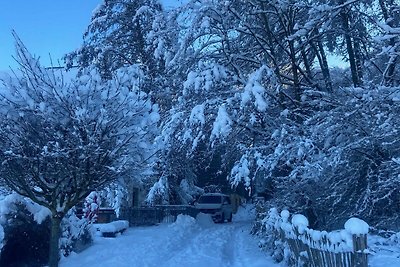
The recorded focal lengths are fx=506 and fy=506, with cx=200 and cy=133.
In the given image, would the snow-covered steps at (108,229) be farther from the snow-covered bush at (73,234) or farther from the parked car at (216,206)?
the parked car at (216,206)

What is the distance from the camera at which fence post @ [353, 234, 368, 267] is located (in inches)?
254

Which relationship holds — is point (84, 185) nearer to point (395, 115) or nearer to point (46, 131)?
point (46, 131)

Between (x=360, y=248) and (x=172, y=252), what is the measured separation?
9.17 m

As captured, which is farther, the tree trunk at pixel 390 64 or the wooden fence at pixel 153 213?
the wooden fence at pixel 153 213

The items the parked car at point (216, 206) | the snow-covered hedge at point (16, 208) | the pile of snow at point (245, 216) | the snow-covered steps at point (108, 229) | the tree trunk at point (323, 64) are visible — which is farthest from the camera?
the parked car at point (216, 206)

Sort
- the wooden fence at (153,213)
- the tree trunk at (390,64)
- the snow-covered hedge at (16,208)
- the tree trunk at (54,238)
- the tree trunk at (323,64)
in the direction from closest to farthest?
the tree trunk at (54,238) → the tree trunk at (390,64) → the snow-covered hedge at (16,208) → the tree trunk at (323,64) → the wooden fence at (153,213)

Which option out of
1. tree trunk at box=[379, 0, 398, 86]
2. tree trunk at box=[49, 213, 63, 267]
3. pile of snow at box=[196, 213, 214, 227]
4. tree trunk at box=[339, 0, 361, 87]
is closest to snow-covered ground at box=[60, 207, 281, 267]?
tree trunk at box=[49, 213, 63, 267]

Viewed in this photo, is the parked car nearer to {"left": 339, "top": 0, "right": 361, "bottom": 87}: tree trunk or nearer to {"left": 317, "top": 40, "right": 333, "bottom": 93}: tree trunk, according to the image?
{"left": 317, "top": 40, "right": 333, "bottom": 93}: tree trunk

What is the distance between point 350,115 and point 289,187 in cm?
302

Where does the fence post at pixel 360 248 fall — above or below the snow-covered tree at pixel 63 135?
below

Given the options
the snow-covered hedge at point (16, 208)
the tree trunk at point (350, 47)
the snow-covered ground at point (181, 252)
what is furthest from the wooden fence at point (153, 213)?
the tree trunk at point (350, 47)

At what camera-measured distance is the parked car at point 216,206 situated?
31328 millimetres

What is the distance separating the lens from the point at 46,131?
8.66 metres

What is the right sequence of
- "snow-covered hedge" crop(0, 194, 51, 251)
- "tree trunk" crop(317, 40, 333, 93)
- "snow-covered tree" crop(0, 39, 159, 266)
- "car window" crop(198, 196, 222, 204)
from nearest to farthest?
"snow-covered tree" crop(0, 39, 159, 266) < "snow-covered hedge" crop(0, 194, 51, 251) < "tree trunk" crop(317, 40, 333, 93) < "car window" crop(198, 196, 222, 204)
